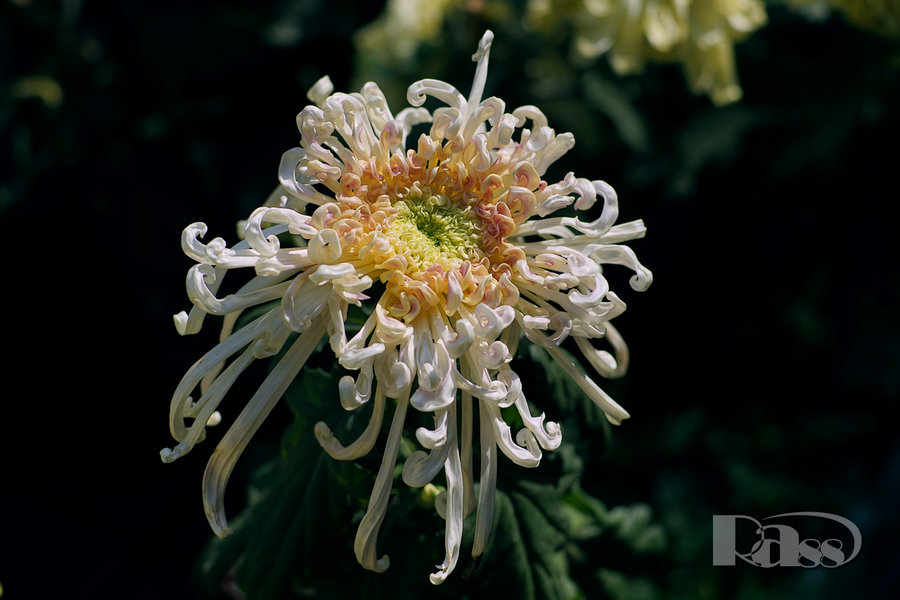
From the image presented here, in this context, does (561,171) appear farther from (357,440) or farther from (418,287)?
(357,440)

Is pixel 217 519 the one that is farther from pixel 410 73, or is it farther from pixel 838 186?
pixel 838 186

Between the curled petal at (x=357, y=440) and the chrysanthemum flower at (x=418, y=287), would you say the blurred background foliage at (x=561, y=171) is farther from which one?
the curled petal at (x=357, y=440)

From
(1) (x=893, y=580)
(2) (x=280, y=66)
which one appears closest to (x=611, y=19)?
(2) (x=280, y=66)

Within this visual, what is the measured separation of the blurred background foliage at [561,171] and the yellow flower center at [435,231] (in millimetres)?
1049

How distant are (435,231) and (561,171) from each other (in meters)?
0.84

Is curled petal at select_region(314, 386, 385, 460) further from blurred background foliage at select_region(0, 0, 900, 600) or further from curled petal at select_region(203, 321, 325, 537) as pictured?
blurred background foliage at select_region(0, 0, 900, 600)

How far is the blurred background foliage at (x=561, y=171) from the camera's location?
7.81 feet

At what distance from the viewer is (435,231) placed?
1.20 meters

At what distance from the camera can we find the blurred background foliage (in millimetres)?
2381

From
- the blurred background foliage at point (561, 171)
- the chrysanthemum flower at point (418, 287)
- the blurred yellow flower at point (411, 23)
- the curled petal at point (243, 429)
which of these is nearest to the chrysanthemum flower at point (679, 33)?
the blurred background foliage at point (561, 171)

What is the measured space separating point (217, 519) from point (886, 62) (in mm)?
2076

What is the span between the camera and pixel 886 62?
2.28 meters

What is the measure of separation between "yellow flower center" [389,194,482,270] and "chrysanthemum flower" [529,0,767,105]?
0.97 metres

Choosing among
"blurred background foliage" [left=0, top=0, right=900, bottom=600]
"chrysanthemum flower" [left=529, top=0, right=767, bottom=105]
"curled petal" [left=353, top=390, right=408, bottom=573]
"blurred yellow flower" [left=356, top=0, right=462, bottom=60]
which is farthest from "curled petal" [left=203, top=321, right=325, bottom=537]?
"blurred yellow flower" [left=356, top=0, right=462, bottom=60]
